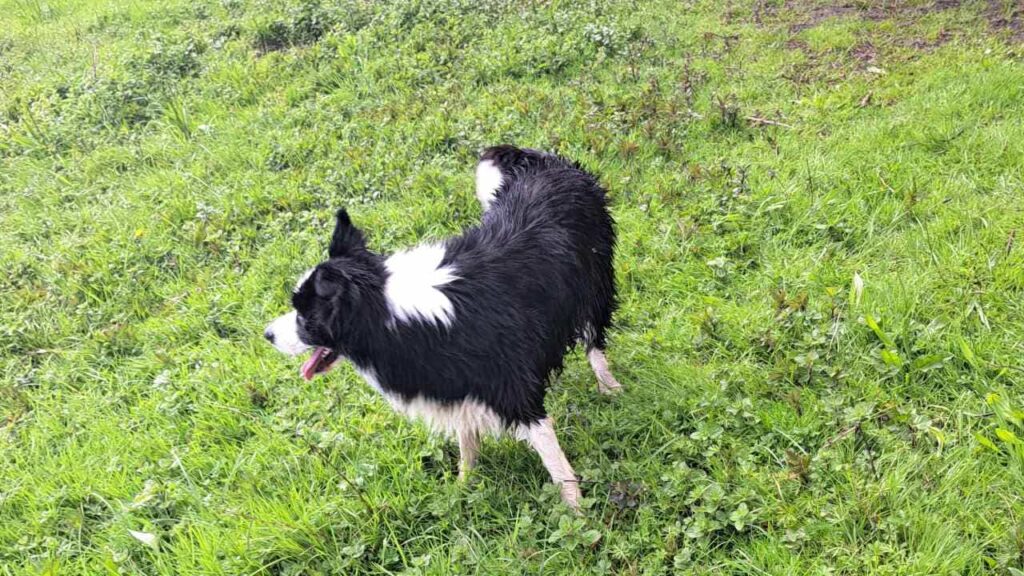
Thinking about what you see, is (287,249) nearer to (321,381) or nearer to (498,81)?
(321,381)

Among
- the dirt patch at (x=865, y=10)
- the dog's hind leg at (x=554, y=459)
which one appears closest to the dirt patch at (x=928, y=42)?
the dirt patch at (x=865, y=10)

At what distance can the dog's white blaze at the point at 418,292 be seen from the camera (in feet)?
7.50

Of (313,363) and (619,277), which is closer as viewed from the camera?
(313,363)

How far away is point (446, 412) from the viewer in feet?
8.07

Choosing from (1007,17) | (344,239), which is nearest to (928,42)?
(1007,17)

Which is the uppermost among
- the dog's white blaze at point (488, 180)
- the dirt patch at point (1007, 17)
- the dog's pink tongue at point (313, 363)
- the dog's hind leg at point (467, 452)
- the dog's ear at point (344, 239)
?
the dog's ear at point (344, 239)

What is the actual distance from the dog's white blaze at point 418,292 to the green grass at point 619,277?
2.73ft

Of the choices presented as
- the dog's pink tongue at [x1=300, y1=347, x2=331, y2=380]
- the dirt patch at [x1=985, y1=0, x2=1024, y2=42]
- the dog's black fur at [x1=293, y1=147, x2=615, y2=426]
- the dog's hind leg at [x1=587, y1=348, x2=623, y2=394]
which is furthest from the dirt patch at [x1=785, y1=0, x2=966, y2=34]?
the dog's pink tongue at [x1=300, y1=347, x2=331, y2=380]

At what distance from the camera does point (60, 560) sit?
2.73m

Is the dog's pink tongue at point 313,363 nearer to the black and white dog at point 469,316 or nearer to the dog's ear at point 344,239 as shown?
the black and white dog at point 469,316

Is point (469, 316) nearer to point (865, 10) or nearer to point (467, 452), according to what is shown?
point (467, 452)

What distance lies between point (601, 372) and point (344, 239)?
4.50 feet

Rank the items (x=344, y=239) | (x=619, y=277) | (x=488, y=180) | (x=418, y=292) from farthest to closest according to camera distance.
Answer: (x=619, y=277) < (x=488, y=180) < (x=344, y=239) < (x=418, y=292)

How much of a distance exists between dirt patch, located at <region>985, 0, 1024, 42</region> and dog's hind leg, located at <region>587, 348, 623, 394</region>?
14.8 feet
